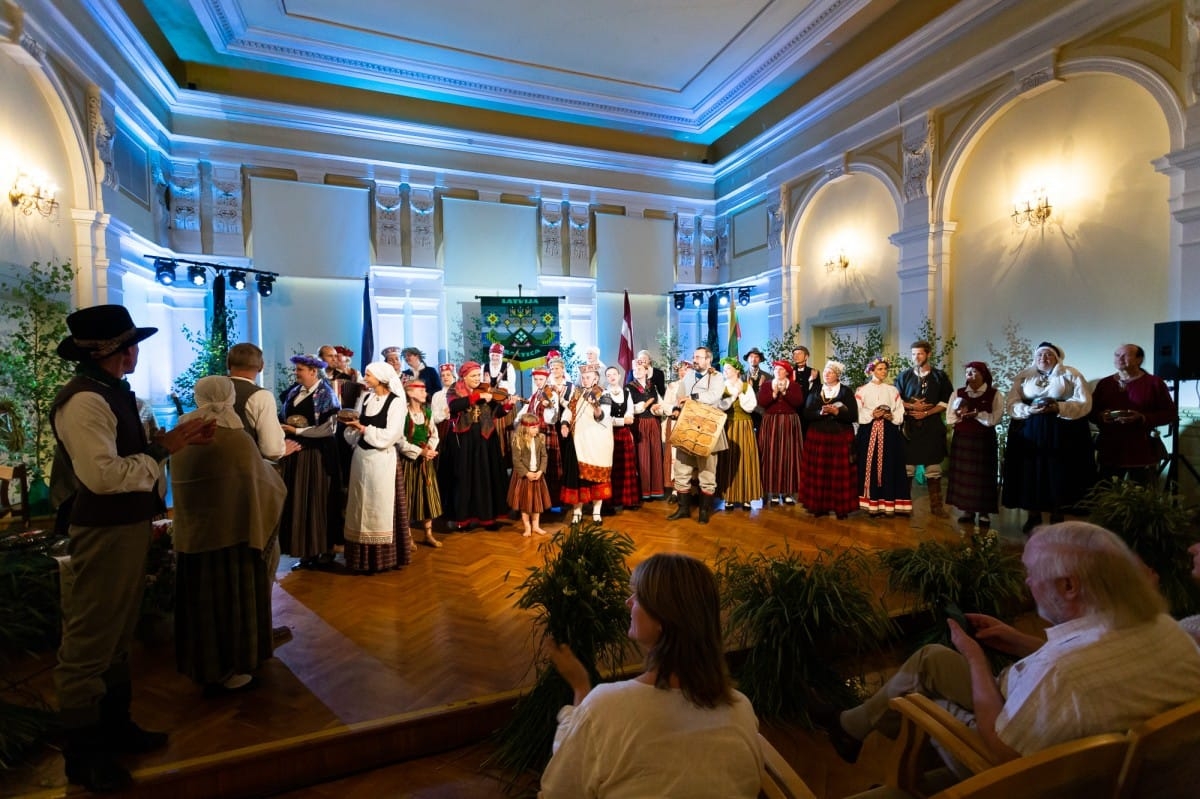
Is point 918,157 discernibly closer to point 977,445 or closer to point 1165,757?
point 977,445

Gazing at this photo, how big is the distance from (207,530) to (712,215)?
31.7 feet

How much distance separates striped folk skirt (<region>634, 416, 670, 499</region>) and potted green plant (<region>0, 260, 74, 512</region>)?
4710 millimetres

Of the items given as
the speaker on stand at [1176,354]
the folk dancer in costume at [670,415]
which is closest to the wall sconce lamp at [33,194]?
the folk dancer in costume at [670,415]

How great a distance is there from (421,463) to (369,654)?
6.29 ft

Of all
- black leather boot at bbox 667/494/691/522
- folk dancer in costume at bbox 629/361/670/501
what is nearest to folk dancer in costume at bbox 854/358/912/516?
black leather boot at bbox 667/494/691/522

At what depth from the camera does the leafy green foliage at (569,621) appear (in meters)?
2.11

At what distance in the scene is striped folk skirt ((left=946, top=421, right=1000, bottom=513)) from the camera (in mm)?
4590

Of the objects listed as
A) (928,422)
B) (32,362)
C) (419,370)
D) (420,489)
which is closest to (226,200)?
(32,362)

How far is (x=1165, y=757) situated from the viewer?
3.85 ft

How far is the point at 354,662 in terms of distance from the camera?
2.62 meters

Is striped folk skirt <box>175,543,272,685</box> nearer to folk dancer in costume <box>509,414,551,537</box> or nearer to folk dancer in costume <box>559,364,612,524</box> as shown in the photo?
folk dancer in costume <box>509,414,551,537</box>

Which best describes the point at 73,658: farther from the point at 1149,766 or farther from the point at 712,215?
the point at 712,215

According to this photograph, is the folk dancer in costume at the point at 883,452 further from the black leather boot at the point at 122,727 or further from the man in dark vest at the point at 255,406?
the black leather boot at the point at 122,727

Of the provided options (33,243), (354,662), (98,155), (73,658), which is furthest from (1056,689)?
(98,155)
